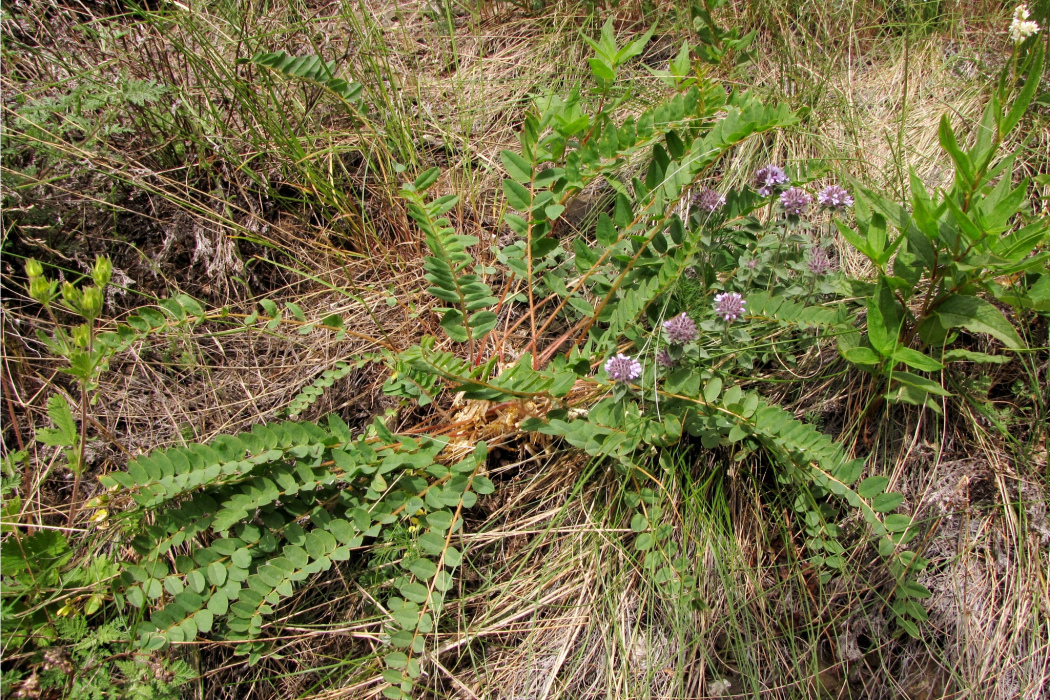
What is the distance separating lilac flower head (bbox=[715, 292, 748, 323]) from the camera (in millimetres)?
1640

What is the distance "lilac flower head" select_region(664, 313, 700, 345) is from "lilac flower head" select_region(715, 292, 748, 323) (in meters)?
0.09

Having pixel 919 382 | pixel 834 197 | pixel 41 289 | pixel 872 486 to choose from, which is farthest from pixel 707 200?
pixel 41 289

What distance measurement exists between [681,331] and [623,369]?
0.16 m

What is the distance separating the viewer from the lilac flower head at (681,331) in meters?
1.60

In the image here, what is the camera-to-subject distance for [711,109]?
69.1 inches

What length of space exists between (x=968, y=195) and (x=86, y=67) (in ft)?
9.34

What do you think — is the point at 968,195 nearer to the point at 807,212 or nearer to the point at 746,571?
the point at 807,212

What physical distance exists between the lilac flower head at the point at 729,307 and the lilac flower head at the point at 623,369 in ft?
0.82

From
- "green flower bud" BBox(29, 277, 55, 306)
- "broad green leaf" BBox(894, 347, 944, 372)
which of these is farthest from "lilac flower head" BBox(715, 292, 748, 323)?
"green flower bud" BBox(29, 277, 55, 306)

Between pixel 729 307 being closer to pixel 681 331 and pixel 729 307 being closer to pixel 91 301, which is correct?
pixel 681 331

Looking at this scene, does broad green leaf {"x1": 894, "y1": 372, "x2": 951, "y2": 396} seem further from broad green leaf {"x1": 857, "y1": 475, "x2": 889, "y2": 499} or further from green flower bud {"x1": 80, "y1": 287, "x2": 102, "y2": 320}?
green flower bud {"x1": 80, "y1": 287, "x2": 102, "y2": 320}

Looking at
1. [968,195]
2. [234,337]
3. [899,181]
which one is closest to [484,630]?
[234,337]

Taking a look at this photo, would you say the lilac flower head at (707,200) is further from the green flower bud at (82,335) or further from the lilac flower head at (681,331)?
the green flower bud at (82,335)

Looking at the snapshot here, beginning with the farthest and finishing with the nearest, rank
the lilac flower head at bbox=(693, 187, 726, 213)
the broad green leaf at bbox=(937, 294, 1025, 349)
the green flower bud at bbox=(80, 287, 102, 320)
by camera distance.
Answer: the lilac flower head at bbox=(693, 187, 726, 213) < the broad green leaf at bbox=(937, 294, 1025, 349) < the green flower bud at bbox=(80, 287, 102, 320)
